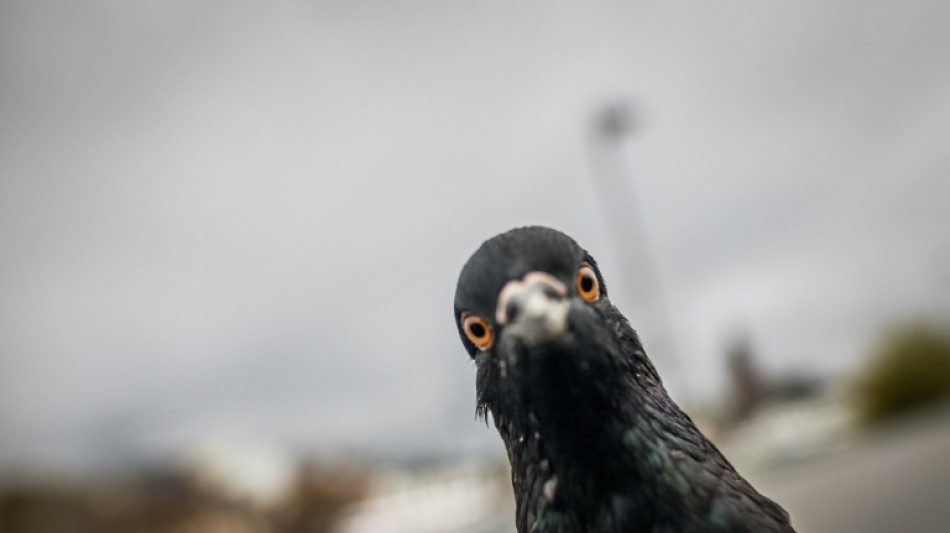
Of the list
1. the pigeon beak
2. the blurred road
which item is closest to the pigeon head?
the pigeon beak

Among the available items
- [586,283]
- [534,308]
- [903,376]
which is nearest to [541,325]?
[534,308]

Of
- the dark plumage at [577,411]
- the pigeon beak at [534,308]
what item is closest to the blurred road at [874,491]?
the dark plumage at [577,411]

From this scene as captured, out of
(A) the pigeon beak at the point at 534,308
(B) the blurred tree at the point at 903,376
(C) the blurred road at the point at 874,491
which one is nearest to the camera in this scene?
(A) the pigeon beak at the point at 534,308

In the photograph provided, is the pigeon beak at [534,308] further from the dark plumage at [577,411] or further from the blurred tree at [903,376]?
the blurred tree at [903,376]

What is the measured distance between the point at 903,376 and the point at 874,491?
18066mm

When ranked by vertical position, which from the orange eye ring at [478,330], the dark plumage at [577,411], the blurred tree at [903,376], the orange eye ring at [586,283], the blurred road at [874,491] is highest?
the blurred tree at [903,376]

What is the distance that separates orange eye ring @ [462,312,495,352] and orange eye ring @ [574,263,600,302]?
0.18 meters

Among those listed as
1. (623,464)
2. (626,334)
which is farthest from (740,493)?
(626,334)

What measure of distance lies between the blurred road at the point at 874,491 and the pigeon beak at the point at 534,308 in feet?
16.8

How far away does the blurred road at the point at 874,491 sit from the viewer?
6.03m

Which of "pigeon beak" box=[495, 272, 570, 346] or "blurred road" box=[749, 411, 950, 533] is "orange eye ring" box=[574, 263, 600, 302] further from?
"blurred road" box=[749, 411, 950, 533]

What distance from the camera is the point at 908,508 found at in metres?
6.47

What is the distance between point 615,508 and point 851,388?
2461 centimetres

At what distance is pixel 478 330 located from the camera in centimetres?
133
